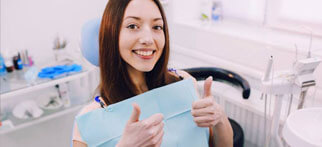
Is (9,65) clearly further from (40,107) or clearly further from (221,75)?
(221,75)

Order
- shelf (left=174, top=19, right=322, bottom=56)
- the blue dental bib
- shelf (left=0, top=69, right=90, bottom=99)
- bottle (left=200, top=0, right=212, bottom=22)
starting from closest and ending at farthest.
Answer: the blue dental bib
shelf (left=174, top=19, right=322, bottom=56)
shelf (left=0, top=69, right=90, bottom=99)
bottle (left=200, top=0, right=212, bottom=22)

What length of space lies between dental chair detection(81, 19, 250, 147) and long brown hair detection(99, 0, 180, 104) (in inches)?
8.1

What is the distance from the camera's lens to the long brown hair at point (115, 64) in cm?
93

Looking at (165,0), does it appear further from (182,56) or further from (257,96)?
(257,96)

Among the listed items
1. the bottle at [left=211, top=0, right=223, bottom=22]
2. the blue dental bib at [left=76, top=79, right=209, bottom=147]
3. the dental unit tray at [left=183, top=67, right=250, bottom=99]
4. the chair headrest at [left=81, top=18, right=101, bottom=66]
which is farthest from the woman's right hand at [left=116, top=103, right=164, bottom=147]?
the bottle at [left=211, top=0, right=223, bottom=22]

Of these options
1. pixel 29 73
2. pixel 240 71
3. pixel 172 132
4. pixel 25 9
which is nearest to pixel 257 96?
pixel 240 71

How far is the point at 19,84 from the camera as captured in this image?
65.4 inches

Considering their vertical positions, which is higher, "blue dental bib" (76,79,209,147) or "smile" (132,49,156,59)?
"smile" (132,49,156,59)

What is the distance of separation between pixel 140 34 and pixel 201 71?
0.71 m

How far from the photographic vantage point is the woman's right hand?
30.7 inches

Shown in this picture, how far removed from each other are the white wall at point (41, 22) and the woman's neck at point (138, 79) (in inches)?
42.9

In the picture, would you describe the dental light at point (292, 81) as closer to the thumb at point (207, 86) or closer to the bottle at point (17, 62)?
the thumb at point (207, 86)

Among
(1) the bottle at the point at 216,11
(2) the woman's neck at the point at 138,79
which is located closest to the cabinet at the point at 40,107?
(2) the woman's neck at the point at 138,79

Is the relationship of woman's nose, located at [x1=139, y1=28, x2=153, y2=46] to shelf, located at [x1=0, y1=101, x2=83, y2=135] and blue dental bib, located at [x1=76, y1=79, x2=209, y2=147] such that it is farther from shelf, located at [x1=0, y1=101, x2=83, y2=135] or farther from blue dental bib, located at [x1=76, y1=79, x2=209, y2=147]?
shelf, located at [x1=0, y1=101, x2=83, y2=135]
